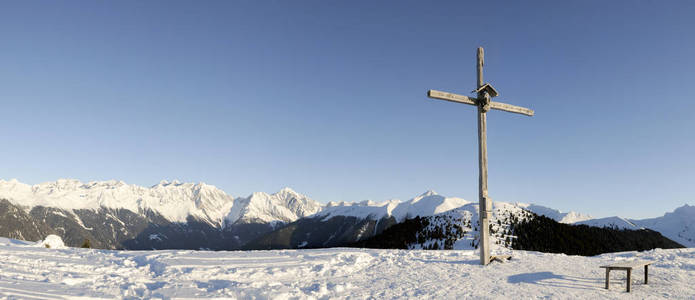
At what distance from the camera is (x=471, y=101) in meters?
18.7

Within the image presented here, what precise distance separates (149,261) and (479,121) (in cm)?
1692

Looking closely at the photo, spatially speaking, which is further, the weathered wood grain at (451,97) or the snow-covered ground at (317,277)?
the weathered wood grain at (451,97)

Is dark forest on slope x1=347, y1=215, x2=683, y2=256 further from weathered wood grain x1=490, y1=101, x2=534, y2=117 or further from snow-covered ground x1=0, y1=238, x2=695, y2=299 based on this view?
snow-covered ground x1=0, y1=238, x2=695, y2=299

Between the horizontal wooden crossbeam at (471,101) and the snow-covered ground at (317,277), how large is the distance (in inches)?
294

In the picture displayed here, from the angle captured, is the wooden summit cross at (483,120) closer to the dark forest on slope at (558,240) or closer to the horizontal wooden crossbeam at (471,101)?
the horizontal wooden crossbeam at (471,101)

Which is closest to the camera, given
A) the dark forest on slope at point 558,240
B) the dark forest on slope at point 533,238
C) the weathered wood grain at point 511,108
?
the weathered wood grain at point 511,108

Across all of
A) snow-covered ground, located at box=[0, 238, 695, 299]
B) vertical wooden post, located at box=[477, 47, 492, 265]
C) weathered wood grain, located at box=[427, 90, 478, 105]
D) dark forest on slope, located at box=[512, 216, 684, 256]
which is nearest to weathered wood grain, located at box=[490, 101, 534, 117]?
vertical wooden post, located at box=[477, 47, 492, 265]

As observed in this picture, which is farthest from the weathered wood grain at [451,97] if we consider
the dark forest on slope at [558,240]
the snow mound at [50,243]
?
the dark forest on slope at [558,240]

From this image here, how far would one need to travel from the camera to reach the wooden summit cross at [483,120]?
1753 centimetres

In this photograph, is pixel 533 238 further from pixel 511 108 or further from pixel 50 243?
pixel 50 243

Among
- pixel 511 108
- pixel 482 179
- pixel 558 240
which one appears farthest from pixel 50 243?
pixel 558 240

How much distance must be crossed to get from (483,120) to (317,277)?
11.0 metres

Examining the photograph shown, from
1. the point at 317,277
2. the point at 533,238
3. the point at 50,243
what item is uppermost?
the point at 317,277

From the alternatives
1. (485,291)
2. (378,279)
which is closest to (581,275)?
(485,291)
